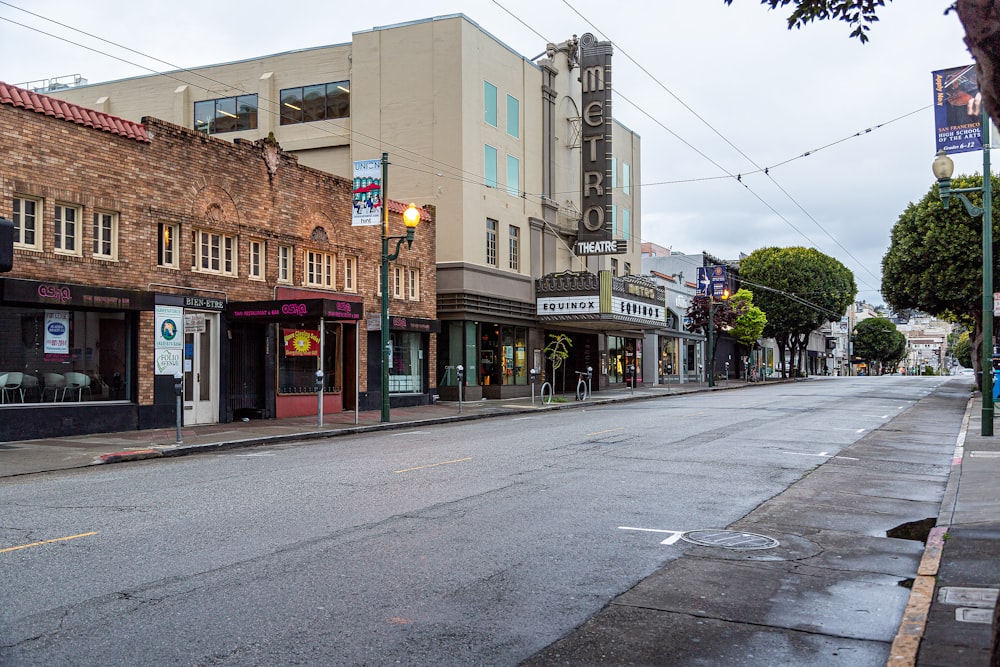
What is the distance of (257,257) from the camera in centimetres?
2312

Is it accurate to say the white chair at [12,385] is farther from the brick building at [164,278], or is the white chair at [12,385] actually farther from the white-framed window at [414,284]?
the white-framed window at [414,284]

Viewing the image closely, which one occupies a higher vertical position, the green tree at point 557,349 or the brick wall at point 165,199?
the brick wall at point 165,199

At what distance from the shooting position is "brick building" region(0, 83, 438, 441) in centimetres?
1688

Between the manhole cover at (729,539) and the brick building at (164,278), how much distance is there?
42.6 feet

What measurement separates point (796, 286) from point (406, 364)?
48.7 metres

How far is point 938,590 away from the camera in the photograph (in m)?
6.02

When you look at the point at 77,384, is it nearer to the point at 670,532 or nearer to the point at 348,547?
the point at 348,547

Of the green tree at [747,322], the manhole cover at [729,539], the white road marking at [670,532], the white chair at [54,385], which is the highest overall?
the green tree at [747,322]

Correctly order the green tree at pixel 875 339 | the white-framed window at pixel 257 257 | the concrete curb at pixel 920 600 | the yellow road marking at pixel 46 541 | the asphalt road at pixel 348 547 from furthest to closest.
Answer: the green tree at pixel 875 339 < the white-framed window at pixel 257 257 < the yellow road marking at pixel 46 541 < the asphalt road at pixel 348 547 < the concrete curb at pixel 920 600

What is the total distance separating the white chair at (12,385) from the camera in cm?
1648

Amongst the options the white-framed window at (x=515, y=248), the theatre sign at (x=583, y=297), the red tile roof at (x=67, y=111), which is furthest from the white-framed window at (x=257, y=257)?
the theatre sign at (x=583, y=297)

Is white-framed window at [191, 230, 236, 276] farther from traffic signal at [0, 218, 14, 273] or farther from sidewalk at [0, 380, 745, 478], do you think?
traffic signal at [0, 218, 14, 273]

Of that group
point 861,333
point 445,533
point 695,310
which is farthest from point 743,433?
point 861,333

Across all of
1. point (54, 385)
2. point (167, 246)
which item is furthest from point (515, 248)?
point (54, 385)
